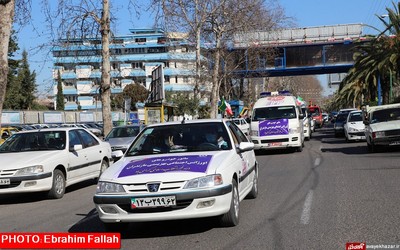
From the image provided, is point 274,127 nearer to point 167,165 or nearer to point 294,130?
point 294,130

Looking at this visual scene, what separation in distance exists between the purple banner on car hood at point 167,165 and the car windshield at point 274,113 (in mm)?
14375

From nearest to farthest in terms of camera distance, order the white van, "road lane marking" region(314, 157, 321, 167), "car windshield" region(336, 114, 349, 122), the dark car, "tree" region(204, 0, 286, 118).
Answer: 1. "road lane marking" region(314, 157, 321, 167)
2. the white van
3. the dark car
4. "car windshield" region(336, 114, 349, 122)
5. "tree" region(204, 0, 286, 118)

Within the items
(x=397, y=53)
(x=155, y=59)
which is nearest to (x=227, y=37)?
(x=397, y=53)

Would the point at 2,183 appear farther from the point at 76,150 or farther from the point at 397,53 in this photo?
the point at 397,53

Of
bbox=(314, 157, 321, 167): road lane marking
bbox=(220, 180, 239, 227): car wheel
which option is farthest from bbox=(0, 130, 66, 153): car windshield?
bbox=(314, 157, 321, 167): road lane marking

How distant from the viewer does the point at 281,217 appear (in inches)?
305

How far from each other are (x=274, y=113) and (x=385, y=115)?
451 centimetres

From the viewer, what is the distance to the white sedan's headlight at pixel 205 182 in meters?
6.50

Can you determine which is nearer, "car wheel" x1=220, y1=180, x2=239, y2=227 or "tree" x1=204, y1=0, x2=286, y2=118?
"car wheel" x1=220, y1=180, x2=239, y2=227

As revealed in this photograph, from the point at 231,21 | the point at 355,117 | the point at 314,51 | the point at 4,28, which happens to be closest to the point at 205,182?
the point at 4,28

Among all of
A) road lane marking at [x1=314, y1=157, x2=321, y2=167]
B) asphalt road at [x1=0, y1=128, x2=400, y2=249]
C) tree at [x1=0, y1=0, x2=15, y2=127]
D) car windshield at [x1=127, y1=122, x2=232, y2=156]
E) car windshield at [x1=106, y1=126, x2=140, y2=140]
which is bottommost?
road lane marking at [x1=314, y1=157, x2=321, y2=167]

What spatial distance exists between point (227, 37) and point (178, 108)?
25.7ft

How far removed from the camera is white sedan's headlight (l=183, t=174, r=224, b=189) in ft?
21.3

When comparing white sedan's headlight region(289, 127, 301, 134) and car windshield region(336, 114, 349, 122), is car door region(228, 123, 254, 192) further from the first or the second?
car windshield region(336, 114, 349, 122)
